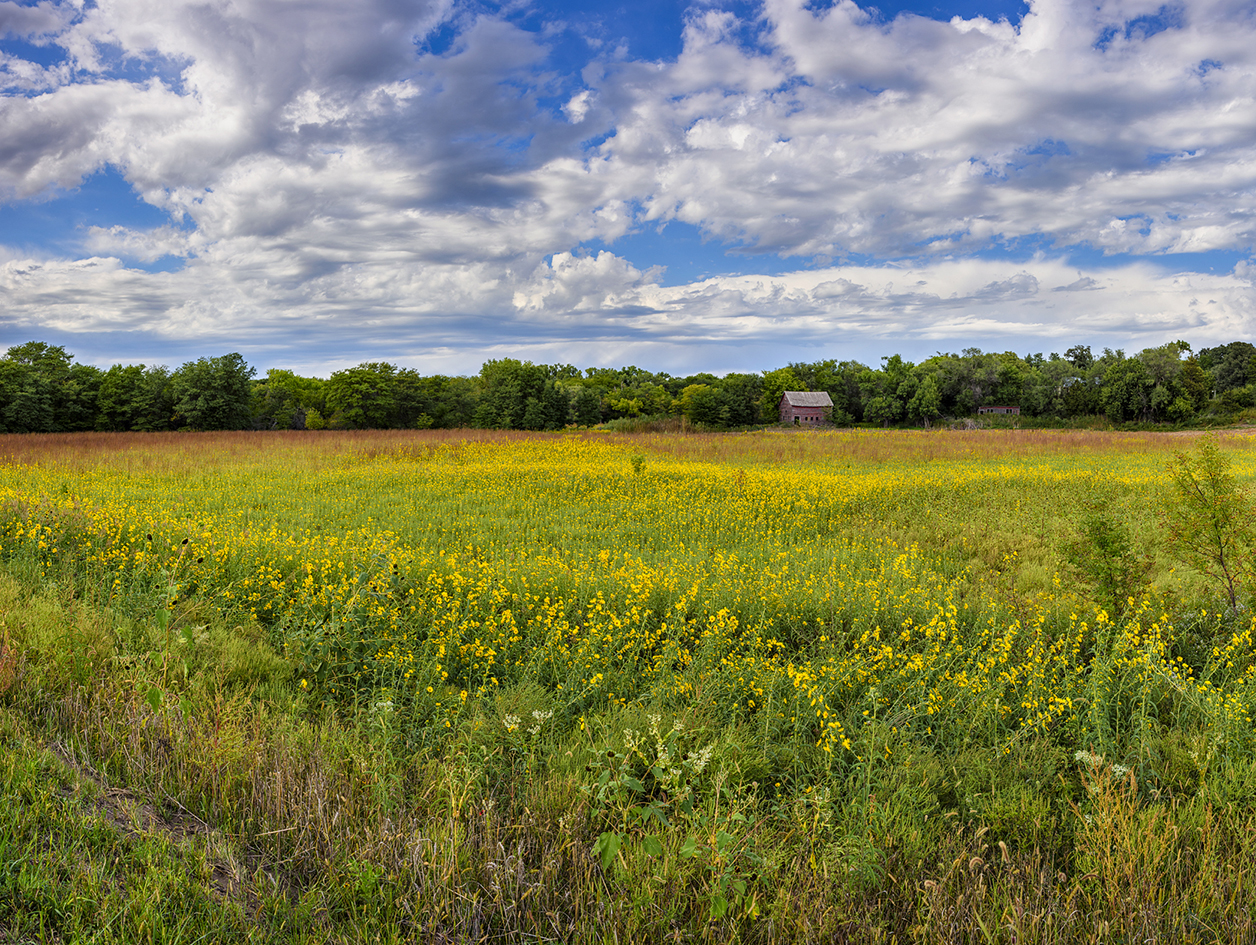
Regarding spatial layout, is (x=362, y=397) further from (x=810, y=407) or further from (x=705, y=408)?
(x=810, y=407)

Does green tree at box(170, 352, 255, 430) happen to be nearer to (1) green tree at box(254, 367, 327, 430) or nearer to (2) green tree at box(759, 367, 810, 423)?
(1) green tree at box(254, 367, 327, 430)

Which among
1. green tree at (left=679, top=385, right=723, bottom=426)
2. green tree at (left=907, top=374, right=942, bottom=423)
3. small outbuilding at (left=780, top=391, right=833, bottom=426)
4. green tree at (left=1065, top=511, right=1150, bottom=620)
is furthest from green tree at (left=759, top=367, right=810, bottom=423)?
green tree at (left=1065, top=511, right=1150, bottom=620)

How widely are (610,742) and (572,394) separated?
71.7m

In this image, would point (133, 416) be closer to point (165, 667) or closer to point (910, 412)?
point (165, 667)

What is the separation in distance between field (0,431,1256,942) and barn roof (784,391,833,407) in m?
82.1

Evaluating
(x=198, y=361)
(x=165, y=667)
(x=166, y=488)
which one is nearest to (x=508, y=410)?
(x=198, y=361)

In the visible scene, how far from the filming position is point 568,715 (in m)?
4.96

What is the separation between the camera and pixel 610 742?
13.7 feet

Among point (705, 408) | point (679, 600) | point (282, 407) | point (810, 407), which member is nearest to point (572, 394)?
point (705, 408)

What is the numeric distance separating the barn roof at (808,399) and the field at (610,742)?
82119mm

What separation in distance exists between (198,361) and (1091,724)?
58911mm

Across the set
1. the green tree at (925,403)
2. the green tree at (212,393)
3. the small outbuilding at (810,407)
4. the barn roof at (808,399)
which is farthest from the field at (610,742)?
the barn roof at (808,399)

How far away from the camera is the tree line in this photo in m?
48.7

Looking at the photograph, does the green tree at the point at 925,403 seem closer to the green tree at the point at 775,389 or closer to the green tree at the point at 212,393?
the green tree at the point at 775,389
